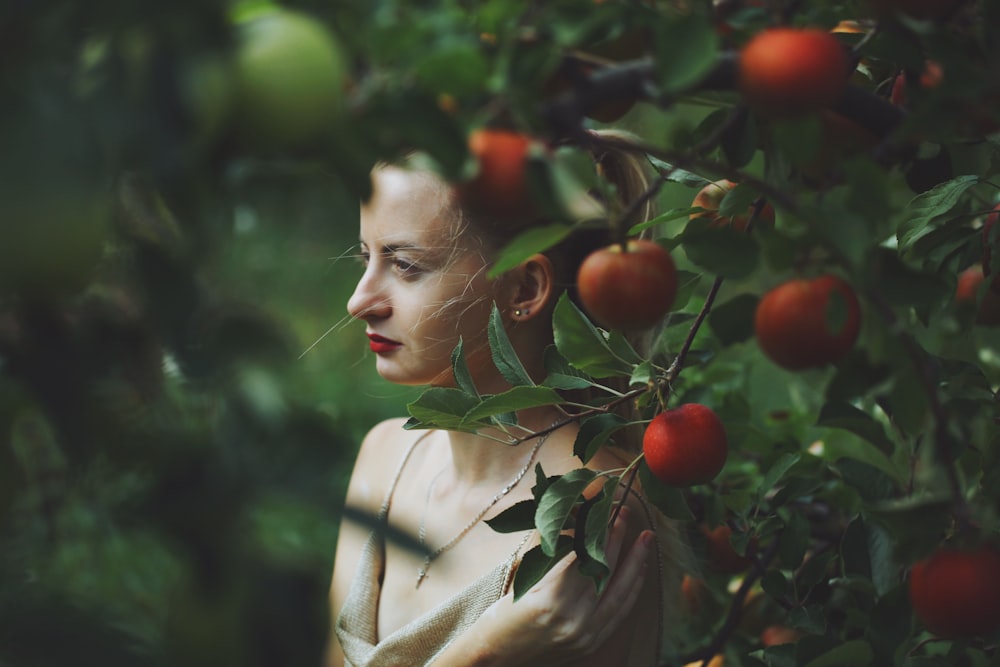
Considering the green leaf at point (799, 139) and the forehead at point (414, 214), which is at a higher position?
the green leaf at point (799, 139)

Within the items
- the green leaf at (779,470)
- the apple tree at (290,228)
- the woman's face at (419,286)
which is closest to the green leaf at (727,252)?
the apple tree at (290,228)

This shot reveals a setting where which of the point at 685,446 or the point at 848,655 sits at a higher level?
the point at 685,446

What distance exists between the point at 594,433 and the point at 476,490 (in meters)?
0.45

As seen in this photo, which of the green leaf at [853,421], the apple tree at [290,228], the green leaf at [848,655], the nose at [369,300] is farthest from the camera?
the nose at [369,300]

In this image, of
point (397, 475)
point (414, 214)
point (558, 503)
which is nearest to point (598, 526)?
point (558, 503)

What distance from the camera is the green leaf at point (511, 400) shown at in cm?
82

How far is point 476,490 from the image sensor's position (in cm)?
130

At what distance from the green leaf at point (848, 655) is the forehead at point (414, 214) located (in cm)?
59

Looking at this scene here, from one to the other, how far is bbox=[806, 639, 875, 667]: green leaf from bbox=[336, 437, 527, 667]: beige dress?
17.5 inches

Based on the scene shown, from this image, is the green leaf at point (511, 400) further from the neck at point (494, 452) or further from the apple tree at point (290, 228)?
the neck at point (494, 452)

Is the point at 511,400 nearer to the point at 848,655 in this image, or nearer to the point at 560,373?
the point at 560,373

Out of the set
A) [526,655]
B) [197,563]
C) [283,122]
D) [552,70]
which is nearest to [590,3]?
[552,70]

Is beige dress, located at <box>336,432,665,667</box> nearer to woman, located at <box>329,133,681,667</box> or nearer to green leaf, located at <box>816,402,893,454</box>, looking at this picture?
woman, located at <box>329,133,681,667</box>

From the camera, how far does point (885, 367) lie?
0.57 meters
